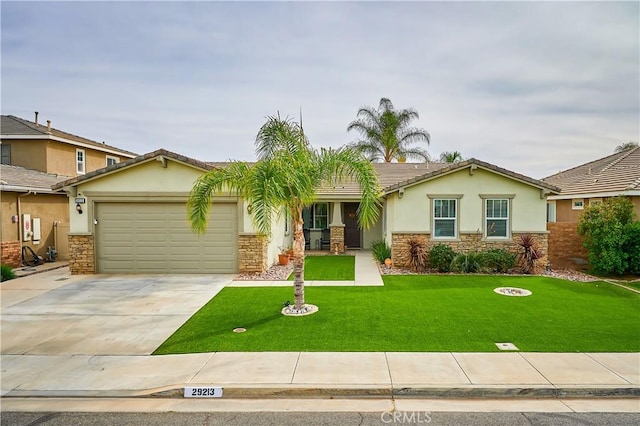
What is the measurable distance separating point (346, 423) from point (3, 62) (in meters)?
15.3

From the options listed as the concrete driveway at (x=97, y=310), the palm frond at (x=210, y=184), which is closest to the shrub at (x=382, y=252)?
the concrete driveway at (x=97, y=310)

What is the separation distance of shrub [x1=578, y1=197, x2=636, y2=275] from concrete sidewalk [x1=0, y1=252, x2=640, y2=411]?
7.98m

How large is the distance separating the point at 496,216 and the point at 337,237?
23.6 ft

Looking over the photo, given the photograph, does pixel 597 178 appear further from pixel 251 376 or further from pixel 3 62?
pixel 3 62

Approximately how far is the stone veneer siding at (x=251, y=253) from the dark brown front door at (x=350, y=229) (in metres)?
7.76

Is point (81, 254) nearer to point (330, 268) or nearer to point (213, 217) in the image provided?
point (213, 217)

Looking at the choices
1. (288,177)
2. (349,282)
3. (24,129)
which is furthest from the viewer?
(24,129)

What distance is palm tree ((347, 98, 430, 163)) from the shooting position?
29.6 meters

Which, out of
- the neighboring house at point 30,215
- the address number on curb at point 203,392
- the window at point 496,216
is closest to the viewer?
the address number on curb at point 203,392

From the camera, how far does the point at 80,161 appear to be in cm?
2211

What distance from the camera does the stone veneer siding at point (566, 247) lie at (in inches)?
584

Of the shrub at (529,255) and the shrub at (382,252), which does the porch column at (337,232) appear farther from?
the shrub at (529,255)

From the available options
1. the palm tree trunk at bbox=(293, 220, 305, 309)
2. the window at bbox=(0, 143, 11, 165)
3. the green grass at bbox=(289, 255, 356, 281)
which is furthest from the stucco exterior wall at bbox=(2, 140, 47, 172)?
the palm tree trunk at bbox=(293, 220, 305, 309)

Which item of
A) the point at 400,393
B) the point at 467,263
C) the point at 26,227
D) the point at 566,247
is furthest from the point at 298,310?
the point at 26,227
